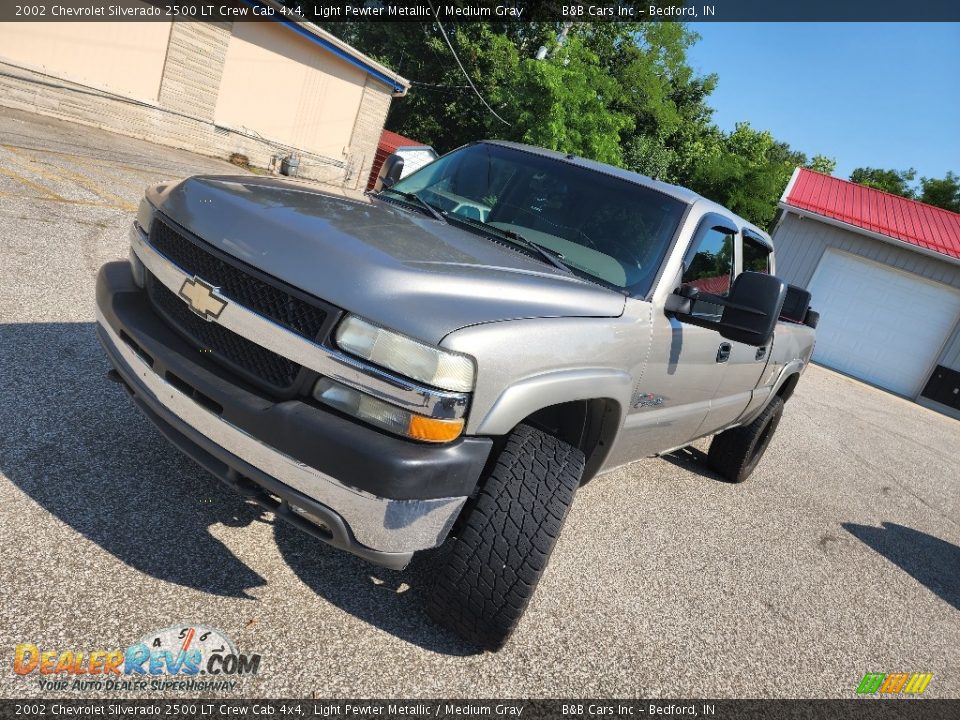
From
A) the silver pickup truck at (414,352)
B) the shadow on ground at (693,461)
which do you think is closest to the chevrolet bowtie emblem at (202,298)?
the silver pickup truck at (414,352)

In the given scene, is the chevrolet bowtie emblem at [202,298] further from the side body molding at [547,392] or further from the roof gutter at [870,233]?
the roof gutter at [870,233]

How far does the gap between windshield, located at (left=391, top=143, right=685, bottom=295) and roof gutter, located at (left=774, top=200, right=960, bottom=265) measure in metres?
14.8

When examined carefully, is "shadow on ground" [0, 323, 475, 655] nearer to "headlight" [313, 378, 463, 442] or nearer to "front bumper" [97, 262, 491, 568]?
"front bumper" [97, 262, 491, 568]

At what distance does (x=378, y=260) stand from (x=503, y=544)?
1025 millimetres

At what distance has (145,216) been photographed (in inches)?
114

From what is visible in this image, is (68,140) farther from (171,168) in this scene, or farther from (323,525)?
(323,525)

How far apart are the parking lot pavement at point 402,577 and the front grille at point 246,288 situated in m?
1.01

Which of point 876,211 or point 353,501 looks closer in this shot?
point 353,501

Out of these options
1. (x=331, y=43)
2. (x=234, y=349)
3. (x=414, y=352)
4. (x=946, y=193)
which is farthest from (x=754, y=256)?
(x=946, y=193)

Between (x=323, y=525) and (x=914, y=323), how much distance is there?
57.3ft

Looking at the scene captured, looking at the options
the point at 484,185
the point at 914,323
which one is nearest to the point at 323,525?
the point at 484,185

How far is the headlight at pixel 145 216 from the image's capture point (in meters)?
2.85

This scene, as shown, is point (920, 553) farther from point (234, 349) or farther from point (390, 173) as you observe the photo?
point (234, 349)

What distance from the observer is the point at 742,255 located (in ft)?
13.7
